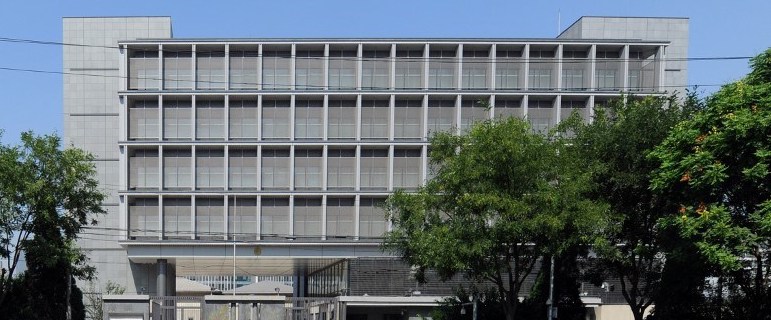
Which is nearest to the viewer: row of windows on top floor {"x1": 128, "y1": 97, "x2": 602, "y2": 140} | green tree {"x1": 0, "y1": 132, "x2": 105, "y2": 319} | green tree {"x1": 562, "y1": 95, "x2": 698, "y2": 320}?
green tree {"x1": 562, "y1": 95, "x2": 698, "y2": 320}

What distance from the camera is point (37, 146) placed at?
44.8 meters

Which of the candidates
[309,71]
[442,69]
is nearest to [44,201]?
[309,71]

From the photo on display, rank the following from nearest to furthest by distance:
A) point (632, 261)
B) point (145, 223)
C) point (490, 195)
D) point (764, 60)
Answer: point (764, 60)
point (490, 195)
point (632, 261)
point (145, 223)

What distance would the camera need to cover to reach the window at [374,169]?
62.2m

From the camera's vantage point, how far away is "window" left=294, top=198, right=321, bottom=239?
6191cm

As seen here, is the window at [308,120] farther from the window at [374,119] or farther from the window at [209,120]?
the window at [209,120]

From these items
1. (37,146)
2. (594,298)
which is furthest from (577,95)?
(37,146)

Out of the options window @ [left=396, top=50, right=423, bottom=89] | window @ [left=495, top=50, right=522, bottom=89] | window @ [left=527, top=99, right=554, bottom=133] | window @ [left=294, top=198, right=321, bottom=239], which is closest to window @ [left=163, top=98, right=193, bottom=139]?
window @ [left=294, top=198, right=321, bottom=239]

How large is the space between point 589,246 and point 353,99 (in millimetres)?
26346

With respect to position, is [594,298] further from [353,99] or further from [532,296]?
[353,99]

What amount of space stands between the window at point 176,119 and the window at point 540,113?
20.6 metres

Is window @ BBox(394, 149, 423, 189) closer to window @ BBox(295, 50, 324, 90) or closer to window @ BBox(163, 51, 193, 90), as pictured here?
window @ BBox(295, 50, 324, 90)

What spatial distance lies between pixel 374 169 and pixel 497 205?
27.2m

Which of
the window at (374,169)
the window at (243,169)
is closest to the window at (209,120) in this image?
the window at (243,169)
